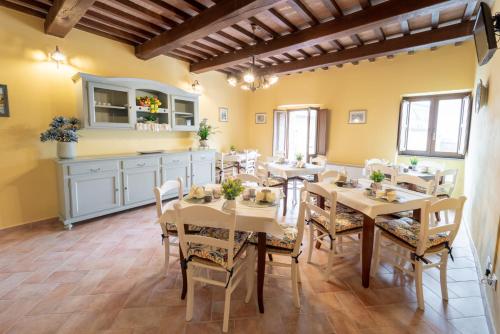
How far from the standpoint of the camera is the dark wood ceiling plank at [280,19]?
3.24 m

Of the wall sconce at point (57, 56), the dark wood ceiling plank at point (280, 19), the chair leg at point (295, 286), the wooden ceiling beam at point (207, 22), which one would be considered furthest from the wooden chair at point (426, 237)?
the wall sconce at point (57, 56)

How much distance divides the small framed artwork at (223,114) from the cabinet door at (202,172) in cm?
152

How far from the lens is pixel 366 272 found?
7.16 feet

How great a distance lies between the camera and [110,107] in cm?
378

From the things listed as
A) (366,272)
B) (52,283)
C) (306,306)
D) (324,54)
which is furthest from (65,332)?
(324,54)

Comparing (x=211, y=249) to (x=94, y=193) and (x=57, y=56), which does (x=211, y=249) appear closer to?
(x=94, y=193)

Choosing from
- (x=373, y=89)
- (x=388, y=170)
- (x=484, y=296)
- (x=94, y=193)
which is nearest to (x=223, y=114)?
(x=373, y=89)

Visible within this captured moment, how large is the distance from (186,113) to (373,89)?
387 centimetres

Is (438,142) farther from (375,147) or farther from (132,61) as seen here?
(132,61)

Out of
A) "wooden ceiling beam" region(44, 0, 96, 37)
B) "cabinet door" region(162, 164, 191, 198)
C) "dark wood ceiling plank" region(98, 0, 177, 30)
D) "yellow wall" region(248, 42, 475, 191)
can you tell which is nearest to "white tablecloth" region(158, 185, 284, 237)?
"wooden ceiling beam" region(44, 0, 96, 37)

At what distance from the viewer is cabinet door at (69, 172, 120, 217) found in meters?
3.29

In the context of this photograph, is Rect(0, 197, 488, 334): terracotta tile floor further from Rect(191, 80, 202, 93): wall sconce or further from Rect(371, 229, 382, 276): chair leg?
Rect(191, 80, 202, 93): wall sconce

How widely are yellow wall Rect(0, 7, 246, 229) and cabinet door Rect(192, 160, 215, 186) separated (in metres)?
1.31

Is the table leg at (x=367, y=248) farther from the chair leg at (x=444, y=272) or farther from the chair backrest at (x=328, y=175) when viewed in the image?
the chair backrest at (x=328, y=175)
